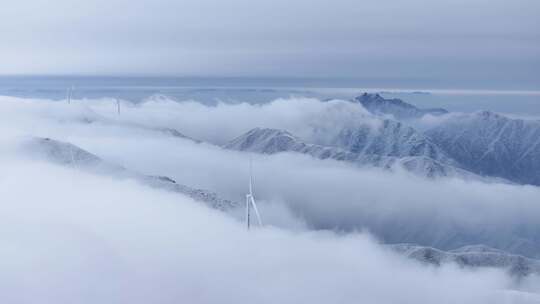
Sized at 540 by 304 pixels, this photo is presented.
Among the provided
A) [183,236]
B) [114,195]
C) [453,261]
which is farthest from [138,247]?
[453,261]

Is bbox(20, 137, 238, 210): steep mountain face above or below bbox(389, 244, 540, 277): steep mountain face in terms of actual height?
above

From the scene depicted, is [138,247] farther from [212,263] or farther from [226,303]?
[226,303]

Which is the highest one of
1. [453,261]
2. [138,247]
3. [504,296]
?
[138,247]

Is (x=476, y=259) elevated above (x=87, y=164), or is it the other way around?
(x=87, y=164)

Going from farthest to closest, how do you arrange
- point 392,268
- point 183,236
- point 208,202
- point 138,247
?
point 208,202 < point 392,268 < point 183,236 < point 138,247

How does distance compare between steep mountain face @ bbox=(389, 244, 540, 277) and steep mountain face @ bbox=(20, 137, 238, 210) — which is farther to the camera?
steep mountain face @ bbox=(389, 244, 540, 277)
